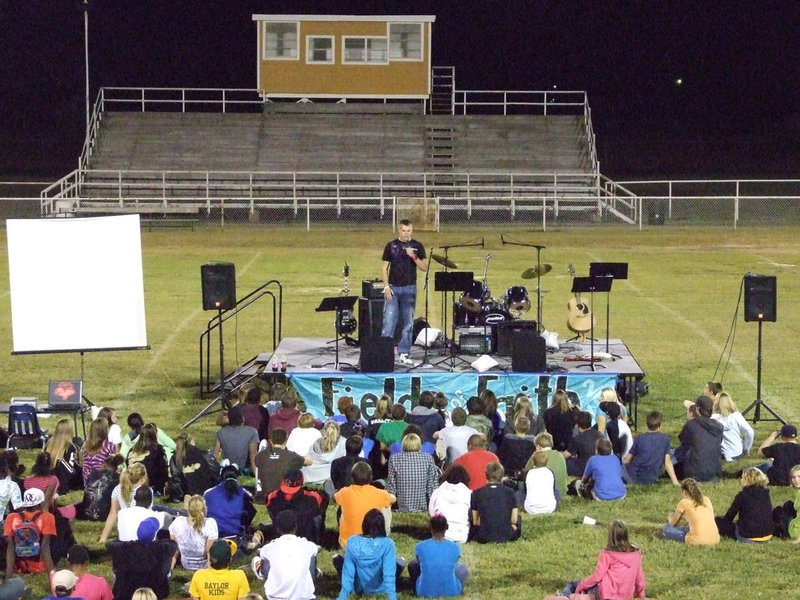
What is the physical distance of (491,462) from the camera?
12.1m

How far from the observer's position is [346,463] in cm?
1230

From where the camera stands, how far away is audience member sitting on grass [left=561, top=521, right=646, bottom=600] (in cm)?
972

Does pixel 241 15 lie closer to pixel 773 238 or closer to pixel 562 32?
pixel 562 32

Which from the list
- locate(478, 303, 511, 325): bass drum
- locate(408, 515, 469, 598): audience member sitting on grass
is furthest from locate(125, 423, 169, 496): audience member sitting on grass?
locate(478, 303, 511, 325): bass drum

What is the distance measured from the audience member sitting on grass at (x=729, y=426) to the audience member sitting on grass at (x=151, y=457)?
612cm

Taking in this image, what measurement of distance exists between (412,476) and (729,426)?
164 inches

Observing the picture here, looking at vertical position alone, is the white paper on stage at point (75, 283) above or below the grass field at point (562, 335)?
above

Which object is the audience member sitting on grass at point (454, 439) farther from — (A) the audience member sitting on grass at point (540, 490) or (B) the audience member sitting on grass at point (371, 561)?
(B) the audience member sitting on grass at point (371, 561)

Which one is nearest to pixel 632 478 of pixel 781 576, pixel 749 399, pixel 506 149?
pixel 781 576

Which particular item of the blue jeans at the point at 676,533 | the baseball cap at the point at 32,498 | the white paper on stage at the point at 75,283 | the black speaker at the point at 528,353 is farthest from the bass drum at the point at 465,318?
the baseball cap at the point at 32,498

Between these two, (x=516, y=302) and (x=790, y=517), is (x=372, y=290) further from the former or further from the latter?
(x=790, y=517)

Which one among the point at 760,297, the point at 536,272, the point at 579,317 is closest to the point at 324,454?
the point at 536,272

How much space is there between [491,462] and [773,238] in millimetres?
32801

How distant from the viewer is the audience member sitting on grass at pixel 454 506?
452 inches
